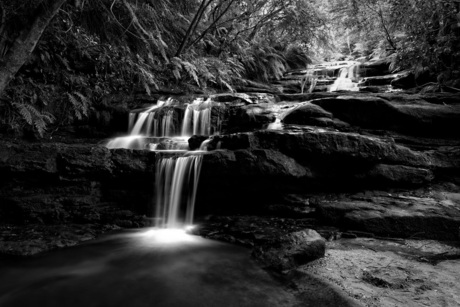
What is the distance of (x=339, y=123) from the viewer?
6594 millimetres

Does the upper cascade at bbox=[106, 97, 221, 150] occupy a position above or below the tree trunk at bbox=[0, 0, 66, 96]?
below

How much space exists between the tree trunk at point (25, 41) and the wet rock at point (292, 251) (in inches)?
173

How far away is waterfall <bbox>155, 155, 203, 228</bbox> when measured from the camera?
18.2 feet

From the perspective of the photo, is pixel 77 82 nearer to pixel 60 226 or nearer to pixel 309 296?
pixel 60 226

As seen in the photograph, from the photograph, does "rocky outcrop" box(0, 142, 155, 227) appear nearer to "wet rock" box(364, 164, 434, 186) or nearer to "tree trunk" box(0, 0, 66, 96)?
"tree trunk" box(0, 0, 66, 96)

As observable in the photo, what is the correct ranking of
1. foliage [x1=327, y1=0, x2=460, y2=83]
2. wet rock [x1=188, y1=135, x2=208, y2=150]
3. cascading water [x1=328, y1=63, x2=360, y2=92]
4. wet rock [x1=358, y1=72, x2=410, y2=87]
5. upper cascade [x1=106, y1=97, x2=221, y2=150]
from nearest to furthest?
1. wet rock [x1=188, y1=135, x2=208, y2=150]
2. foliage [x1=327, y1=0, x2=460, y2=83]
3. upper cascade [x1=106, y1=97, x2=221, y2=150]
4. wet rock [x1=358, y1=72, x2=410, y2=87]
5. cascading water [x1=328, y1=63, x2=360, y2=92]

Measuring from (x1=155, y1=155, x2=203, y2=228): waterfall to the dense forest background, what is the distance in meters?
2.83

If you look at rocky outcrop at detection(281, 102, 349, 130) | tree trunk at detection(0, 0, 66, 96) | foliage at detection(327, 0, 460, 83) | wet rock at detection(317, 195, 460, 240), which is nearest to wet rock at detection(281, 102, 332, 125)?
rocky outcrop at detection(281, 102, 349, 130)

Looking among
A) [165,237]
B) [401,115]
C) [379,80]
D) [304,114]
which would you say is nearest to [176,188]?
[165,237]

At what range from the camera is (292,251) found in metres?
3.32

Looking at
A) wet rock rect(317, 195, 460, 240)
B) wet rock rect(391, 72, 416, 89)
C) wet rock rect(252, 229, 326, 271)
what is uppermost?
wet rock rect(391, 72, 416, 89)

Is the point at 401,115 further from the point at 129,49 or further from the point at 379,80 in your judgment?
the point at 129,49

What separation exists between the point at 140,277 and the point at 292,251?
1956 millimetres

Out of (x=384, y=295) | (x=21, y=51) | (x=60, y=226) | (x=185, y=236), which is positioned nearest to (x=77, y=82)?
(x=21, y=51)
